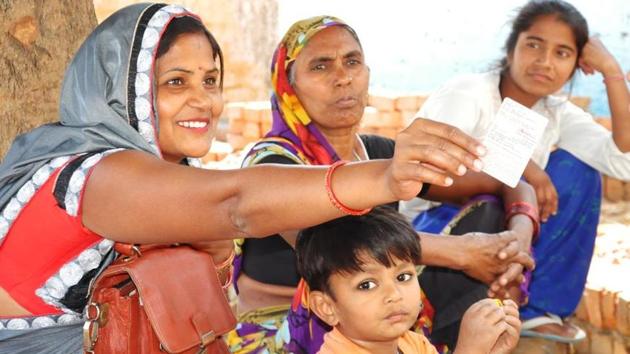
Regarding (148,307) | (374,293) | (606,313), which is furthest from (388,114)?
(148,307)

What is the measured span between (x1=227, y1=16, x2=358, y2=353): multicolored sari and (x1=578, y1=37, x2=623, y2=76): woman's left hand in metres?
1.35

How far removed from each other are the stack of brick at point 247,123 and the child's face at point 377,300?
197 inches

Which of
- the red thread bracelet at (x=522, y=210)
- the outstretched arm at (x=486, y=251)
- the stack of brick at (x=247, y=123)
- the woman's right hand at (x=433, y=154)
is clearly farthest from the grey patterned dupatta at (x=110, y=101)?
the stack of brick at (x=247, y=123)

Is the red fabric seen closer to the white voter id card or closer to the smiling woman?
the smiling woman

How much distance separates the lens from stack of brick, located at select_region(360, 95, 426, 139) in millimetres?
7211

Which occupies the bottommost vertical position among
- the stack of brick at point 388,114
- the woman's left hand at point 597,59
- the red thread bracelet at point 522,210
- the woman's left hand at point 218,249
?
the stack of brick at point 388,114

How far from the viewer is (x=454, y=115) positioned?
402 centimetres

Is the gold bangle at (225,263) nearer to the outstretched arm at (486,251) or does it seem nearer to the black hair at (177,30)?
the black hair at (177,30)

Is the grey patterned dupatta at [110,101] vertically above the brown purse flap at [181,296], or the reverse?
the grey patterned dupatta at [110,101]

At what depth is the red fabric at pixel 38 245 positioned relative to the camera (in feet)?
6.90

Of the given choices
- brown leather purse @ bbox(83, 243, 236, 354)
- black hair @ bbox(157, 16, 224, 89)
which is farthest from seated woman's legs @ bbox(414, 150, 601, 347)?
black hair @ bbox(157, 16, 224, 89)

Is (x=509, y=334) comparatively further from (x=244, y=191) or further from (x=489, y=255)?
(x=244, y=191)

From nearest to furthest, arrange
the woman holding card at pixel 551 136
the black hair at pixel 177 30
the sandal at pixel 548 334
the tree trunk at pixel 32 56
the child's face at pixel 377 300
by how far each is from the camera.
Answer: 1. the black hair at pixel 177 30
2. the child's face at pixel 377 300
3. the tree trunk at pixel 32 56
4. the sandal at pixel 548 334
5. the woman holding card at pixel 551 136

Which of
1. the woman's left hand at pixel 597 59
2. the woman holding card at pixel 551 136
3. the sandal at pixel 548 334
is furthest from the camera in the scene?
the woman's left hand at pixel 597 59
